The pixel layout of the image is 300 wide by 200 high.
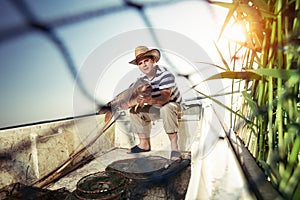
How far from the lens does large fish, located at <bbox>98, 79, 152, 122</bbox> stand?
7.25ft

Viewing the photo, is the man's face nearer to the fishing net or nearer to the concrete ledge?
the fishing net

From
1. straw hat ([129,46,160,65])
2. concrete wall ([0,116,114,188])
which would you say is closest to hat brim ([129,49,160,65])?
straw hat ([129,46,160,65])

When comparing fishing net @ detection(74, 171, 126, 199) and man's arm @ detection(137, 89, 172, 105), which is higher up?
man's arm @ detection(137, 89, 172, 105)

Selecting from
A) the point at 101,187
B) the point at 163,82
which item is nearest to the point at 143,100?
the point at 163,82

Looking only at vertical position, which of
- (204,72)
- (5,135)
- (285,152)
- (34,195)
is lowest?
(34,195)

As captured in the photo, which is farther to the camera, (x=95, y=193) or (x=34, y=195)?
(x=34, y=195)

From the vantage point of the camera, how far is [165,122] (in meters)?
2.43

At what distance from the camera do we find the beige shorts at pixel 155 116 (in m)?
2.41

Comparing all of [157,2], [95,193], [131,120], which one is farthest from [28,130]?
[157,2]

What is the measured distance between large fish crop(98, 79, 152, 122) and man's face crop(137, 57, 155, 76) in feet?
0.42

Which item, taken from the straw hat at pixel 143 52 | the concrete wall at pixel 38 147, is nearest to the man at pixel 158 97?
the straw hat at pixel 143 52

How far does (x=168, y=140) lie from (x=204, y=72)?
5.33ft

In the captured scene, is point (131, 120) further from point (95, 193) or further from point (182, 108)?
point (95, 193)

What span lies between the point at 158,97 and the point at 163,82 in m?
0.17
